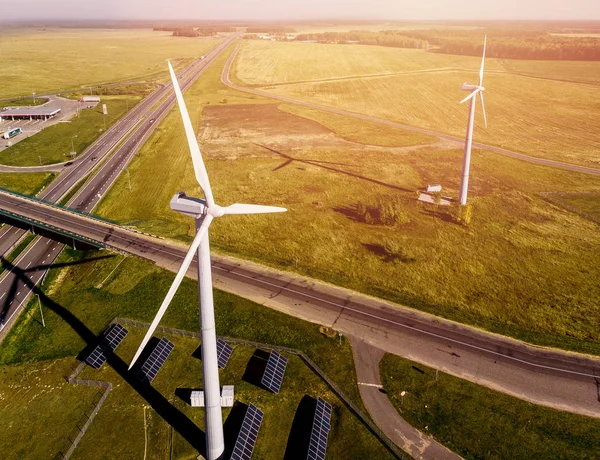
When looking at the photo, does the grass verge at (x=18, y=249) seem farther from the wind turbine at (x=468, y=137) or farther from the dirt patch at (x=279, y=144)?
the wind turbine at (x=468, y=137)

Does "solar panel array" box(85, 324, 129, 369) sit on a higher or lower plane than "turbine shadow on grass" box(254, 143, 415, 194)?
higher

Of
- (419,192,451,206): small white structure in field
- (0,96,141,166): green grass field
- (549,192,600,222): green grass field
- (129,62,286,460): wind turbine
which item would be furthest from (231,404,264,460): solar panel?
(0,96,141,166): green grass field

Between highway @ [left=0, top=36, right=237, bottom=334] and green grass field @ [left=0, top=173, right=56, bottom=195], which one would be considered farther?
green grass field @ [left=0, top=173, right=56, bottom=195]

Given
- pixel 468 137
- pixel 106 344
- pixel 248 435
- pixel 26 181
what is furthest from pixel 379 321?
pixel 26 181

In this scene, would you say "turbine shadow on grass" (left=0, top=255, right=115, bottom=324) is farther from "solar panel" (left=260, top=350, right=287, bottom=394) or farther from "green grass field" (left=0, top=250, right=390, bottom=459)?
"solar panel" (left=260, top=350, right=287, bottom=394)

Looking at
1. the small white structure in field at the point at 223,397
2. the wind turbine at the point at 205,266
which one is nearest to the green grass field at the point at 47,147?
the small white structure in field at the point at 223,397

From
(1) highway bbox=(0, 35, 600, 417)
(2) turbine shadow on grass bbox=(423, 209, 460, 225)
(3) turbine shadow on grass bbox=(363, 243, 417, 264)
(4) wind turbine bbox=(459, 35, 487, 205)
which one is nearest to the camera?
(1) highway bbox=(0, 35, 600, 417)

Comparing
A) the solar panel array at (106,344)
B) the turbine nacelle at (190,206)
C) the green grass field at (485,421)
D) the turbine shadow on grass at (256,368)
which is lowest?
the green grass field at (485,421)
